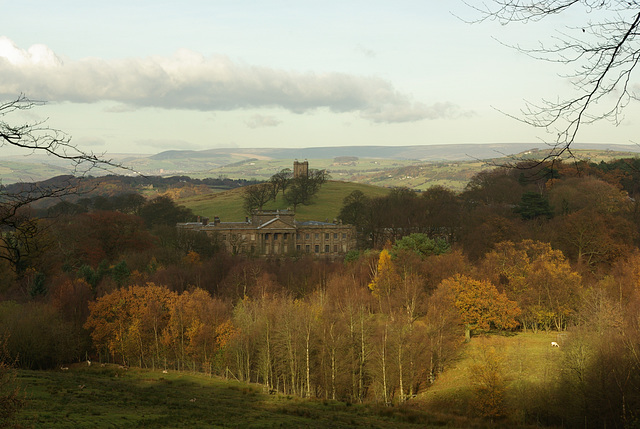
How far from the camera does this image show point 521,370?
4347 cm

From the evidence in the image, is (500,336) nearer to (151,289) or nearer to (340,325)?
(340,325)

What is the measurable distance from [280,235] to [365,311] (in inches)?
2155

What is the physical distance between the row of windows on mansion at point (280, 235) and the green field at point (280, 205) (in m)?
14.4

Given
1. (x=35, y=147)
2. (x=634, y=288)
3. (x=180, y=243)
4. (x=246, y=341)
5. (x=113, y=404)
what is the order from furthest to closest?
(x=180, y=243) < (x=634, y=288) < (x=246, y=341) < (x=113, y=404) < (x=35, y=147)

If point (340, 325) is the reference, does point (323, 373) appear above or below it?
below

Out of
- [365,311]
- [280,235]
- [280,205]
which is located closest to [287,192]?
[280,205]

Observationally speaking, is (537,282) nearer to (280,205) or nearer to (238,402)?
(238,402)

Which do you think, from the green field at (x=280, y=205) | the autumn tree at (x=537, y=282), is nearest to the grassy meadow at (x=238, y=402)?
the autumn tree at (x=537, y=282)

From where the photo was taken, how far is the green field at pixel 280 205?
433 ft

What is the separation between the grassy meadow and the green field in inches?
3174

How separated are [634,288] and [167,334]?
1883 inches

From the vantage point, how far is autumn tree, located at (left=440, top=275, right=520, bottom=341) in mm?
53625

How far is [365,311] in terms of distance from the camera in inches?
2215

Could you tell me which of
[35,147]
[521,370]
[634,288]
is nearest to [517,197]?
[634,288]
